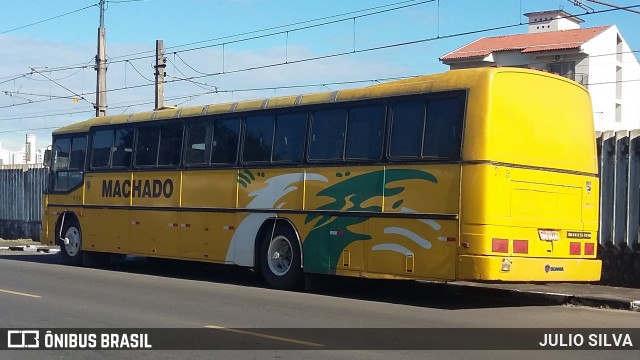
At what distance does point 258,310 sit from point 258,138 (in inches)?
177

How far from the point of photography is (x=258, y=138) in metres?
15.8

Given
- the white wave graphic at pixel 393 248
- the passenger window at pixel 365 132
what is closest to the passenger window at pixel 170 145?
the passenger window at pixel 365 132

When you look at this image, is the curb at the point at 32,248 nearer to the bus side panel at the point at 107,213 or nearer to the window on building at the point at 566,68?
the bus side panel at the point at 107,213

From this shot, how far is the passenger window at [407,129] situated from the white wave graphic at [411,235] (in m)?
1.17

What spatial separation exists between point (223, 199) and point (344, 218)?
11.1 feet

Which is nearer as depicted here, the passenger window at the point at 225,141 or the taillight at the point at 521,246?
the taillight at the point at 521,246

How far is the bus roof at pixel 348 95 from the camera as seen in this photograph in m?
12.4

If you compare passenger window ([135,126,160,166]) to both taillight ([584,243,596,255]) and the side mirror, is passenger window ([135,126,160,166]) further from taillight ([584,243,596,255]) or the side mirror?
taillight ([584,243,596,255])

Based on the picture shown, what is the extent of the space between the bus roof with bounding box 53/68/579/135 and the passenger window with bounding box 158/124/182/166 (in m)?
0.26

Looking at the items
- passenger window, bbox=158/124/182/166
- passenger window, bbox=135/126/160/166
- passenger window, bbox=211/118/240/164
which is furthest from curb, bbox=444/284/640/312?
passenger window, bbox=135/126/160/166

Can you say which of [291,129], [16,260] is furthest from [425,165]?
[16,260]

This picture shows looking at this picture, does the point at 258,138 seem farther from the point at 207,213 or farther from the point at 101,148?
the point at 101,148

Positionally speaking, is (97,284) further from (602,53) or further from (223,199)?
(602,53)

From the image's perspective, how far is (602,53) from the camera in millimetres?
51094
